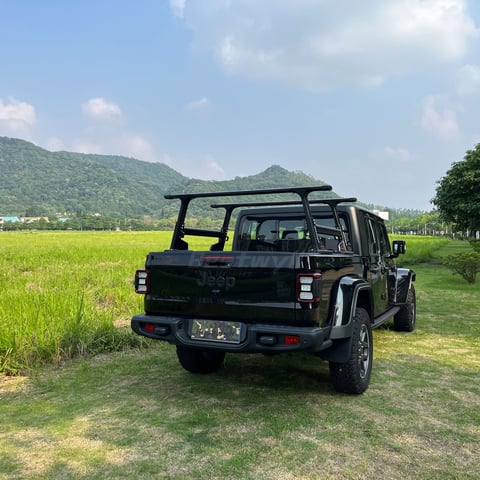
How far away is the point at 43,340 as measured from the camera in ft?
15.8

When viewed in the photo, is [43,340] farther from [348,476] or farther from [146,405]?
[348,476]

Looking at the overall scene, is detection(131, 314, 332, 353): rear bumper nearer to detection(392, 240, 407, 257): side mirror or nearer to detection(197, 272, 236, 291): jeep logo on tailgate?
detection(197, 272, 236, 291): jeep logo on tailgate

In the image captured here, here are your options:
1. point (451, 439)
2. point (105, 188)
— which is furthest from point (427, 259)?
point (105, 188)

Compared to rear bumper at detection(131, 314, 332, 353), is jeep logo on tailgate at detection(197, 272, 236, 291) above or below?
above

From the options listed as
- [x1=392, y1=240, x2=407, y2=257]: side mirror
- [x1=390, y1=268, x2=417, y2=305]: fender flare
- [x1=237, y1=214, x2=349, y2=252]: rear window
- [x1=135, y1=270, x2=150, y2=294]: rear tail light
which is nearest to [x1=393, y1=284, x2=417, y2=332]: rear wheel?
[x1=390, y1=268, x2=417, y2=305]: fender flare

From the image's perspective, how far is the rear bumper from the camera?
3186 millimetres

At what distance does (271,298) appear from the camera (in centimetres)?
334

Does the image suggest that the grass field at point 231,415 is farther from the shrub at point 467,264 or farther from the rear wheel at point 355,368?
the shrub at point 467,264

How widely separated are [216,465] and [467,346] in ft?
14.5

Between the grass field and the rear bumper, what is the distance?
22.3 inches

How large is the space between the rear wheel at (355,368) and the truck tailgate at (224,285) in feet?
2.74

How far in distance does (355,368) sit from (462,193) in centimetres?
2114

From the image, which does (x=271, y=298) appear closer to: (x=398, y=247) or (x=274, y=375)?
(x=274, y=375)

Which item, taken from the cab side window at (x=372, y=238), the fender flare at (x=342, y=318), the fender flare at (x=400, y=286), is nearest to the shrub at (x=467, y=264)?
the fender flare at (x=400, y=286)
